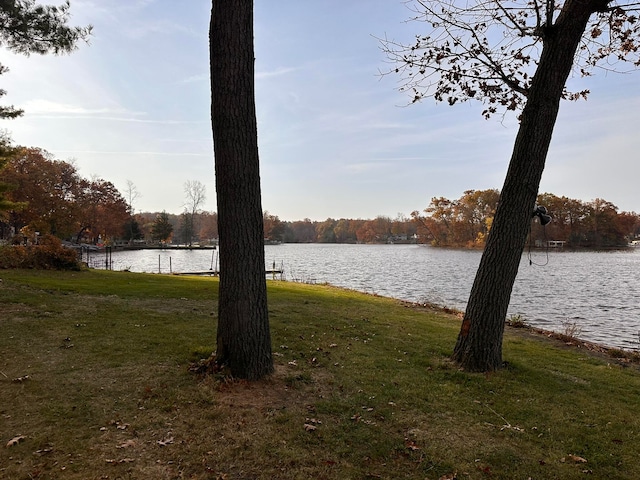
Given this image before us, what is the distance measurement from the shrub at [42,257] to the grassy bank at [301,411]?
10.2 m

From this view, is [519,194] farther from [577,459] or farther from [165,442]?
[165,442]

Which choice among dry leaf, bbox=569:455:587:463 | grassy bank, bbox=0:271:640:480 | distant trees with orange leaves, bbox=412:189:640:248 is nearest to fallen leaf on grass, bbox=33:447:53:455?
grassy bank, bbox=0:271:640:480

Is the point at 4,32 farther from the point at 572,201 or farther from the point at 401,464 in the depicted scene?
the point at 572,201

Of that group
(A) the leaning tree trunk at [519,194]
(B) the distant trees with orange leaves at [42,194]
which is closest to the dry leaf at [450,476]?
(A) the leaning tree trunk at [519,194]

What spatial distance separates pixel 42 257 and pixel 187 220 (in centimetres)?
6238

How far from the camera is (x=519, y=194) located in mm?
4906

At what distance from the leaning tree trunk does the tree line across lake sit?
9791mm

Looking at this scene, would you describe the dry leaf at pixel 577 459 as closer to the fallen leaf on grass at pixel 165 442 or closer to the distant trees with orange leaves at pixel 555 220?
the fallen leaf on grass at pixel 165 442

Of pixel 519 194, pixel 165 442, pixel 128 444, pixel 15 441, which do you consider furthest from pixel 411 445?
pixel 519 194

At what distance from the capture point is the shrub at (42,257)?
15004 mm

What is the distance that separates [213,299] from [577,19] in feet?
29.6

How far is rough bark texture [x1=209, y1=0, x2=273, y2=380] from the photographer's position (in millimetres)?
4148

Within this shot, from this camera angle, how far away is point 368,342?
21.7 ft

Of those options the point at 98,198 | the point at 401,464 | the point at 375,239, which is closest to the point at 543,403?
the point at 401,464
